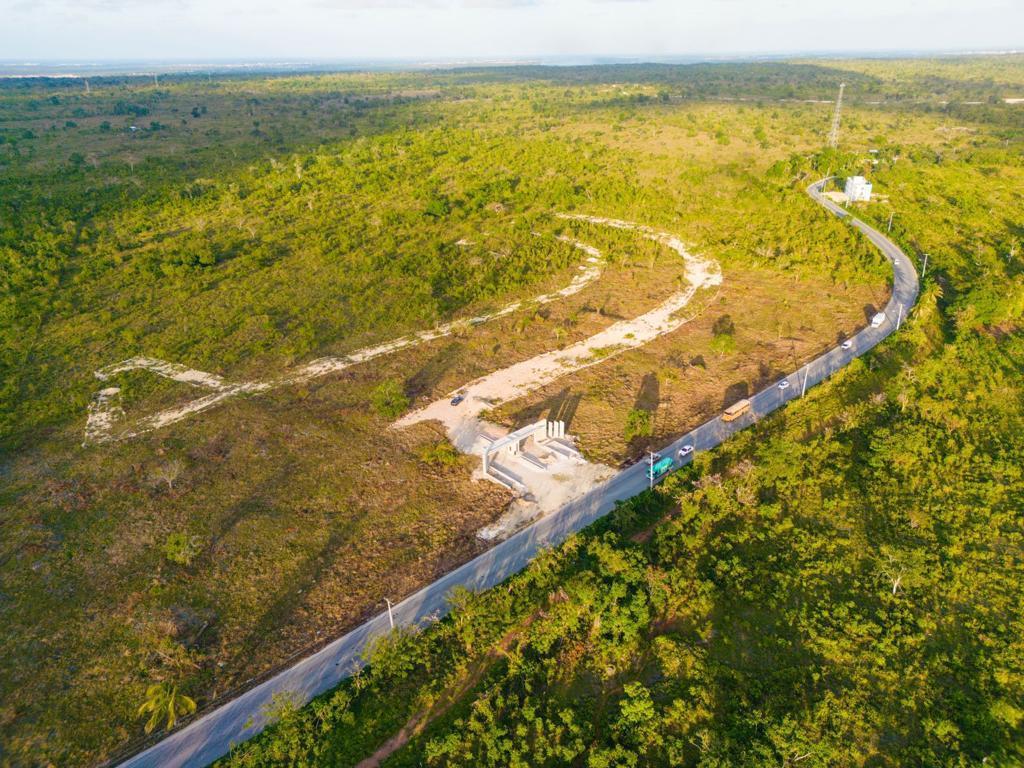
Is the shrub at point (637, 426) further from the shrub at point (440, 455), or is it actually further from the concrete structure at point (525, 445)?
the shrub at point (440, 455)

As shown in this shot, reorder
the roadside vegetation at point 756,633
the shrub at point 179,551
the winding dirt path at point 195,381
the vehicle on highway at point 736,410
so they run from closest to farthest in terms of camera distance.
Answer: the roadside vegetation at point 756,633 < the shrub at point 179,551 < the vehicle on highway at point 736,410 < the winding dirt path at point 195,381

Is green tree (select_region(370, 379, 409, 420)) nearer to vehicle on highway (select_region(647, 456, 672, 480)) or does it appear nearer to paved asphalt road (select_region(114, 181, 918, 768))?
paved asphalt road (select_region(114, 181, 918, 768))

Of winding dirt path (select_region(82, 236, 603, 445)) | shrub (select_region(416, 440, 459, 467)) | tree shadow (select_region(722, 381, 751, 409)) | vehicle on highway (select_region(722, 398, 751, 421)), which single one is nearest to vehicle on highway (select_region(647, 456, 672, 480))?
vehicle on highway (select_region(722, 398, 751, 421))

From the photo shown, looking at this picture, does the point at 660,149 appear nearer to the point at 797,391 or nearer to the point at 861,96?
the point at 797,391

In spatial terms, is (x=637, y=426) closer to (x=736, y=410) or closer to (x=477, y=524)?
(x=736, y=410)

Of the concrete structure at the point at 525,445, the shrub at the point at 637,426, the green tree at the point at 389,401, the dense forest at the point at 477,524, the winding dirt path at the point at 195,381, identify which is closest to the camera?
the dense forest at the point at 477,524

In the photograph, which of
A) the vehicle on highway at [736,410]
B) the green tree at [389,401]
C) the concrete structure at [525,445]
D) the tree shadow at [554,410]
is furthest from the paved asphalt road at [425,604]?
the green tree at [389,401]

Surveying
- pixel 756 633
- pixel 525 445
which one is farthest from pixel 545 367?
pixel 756 633

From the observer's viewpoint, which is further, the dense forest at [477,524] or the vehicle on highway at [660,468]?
the vehicle on highway at [660,468]
